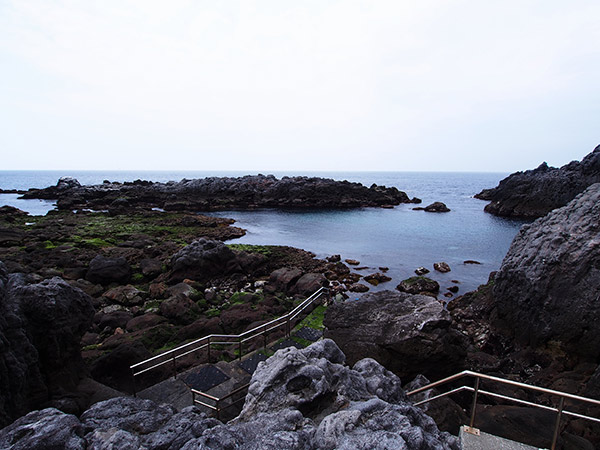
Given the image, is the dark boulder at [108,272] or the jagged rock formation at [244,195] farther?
the jagged rock formation at [244,195]

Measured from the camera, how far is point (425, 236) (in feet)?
152

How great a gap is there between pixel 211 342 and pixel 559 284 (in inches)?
612

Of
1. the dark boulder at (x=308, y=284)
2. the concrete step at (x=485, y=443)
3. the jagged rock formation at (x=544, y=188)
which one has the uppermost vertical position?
the jagged rock formation at (x=544, y=188)

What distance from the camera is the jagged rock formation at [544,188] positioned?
5609 centimetres

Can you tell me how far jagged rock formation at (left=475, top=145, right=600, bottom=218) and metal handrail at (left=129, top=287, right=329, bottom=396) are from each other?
61.8 metres

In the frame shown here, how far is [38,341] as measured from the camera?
8180 millimetres

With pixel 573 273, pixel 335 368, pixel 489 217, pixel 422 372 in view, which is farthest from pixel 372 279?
pixel 489 217

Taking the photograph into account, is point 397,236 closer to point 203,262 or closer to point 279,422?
point 203,262

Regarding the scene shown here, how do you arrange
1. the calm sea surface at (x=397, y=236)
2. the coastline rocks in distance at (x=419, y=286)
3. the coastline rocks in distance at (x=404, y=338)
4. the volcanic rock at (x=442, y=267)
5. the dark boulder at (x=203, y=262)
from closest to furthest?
1. the coastline rocks in distance at (x=404, y=338)
2. the coastline rocks in distance at (x=419, y=286)
3. the dark boulder at (x=203, y=262)
4. the volcanic rock at (x=442, y=267)
5. the calm sea surface at (x=397, y=236)

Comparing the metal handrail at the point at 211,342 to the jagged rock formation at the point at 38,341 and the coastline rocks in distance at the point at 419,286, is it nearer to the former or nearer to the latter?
the jagged rock formation at the point at 38,341

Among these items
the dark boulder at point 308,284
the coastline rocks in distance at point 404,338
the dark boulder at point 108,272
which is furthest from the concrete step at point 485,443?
the dark boulder at point 108,272

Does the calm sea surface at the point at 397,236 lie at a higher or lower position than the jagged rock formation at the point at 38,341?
lower

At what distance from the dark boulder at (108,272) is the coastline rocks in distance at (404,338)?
18131 millimetres

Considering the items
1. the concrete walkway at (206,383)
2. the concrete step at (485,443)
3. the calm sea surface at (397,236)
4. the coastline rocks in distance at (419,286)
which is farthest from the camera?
the calm sea surface at (397,236)
